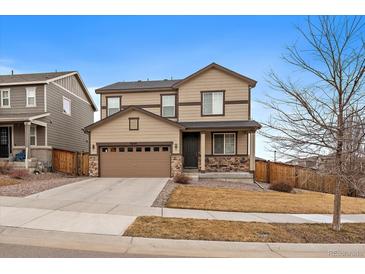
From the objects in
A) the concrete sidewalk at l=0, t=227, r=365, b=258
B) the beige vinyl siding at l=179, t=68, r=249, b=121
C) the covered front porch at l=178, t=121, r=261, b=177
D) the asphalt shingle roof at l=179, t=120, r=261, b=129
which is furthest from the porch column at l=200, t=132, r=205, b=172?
the concrete sidewalk at l=0, t=227, r=365, b=258

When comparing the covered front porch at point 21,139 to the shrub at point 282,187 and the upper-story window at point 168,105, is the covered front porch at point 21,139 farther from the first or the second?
the shrub at point 282,187

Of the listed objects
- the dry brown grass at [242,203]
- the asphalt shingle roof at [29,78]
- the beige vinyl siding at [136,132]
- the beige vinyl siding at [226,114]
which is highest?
the asphalt shingle roof at [29,78]

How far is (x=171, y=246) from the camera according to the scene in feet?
17.8

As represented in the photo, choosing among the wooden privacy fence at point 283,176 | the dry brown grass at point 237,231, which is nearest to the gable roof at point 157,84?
the wooden privacy fence at point 283,176

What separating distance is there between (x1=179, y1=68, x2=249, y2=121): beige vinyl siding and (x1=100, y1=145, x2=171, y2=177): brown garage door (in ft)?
11.1

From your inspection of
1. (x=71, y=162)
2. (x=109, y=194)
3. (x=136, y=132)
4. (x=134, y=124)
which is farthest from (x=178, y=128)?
(x=71, y=162)

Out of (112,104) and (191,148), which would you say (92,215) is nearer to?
(191,148)

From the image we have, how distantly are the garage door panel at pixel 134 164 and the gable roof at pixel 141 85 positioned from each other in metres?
5.09

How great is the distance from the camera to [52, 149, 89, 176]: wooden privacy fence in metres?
18.4

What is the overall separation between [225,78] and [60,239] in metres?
15.5

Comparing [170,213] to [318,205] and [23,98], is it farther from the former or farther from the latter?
[23,98]

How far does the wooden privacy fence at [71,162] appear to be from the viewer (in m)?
18.4

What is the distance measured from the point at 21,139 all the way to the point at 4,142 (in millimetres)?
1471

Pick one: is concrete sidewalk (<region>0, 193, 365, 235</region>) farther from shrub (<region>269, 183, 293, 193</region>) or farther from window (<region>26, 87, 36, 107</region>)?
window (<region>26, 87, 36, 107</region>)
